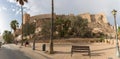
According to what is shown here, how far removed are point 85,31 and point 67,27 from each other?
634 cm

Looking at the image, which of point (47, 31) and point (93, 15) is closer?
point (47, 31)

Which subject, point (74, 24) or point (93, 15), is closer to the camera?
point (74, 24)

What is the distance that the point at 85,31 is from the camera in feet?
262

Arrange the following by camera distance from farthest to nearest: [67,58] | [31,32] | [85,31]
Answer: [31,32] → [85,31] → [67,58]

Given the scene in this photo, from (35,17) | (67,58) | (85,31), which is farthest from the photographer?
(35,17)

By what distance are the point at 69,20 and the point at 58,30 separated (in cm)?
529

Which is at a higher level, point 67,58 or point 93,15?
point 93,15

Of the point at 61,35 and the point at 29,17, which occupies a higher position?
the point at 29,17

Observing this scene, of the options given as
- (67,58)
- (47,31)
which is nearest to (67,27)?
(47,31)

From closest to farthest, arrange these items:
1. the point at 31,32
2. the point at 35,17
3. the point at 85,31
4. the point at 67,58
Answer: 1. the point at 67,58
2. the point at 85,31
3. the point at 31,32
4. the point at 35,17

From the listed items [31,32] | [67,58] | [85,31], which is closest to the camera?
[67,58]

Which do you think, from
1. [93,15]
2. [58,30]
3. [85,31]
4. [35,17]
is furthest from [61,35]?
[93,15]

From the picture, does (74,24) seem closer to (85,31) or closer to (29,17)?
(85,31)

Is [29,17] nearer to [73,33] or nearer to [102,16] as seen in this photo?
[102,16]
